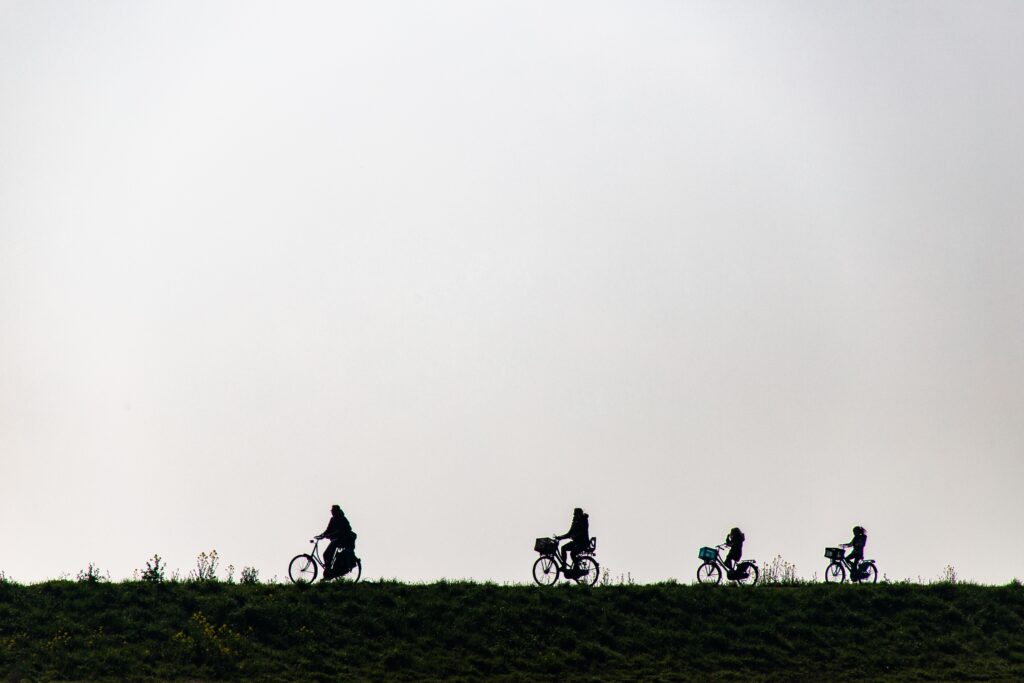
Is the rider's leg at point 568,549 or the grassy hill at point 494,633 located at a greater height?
the rider's leg at point 568,549

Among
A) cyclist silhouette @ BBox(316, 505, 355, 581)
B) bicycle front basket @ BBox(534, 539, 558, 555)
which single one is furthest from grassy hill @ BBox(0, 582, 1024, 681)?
bicycle front basket @ BBox(534, 539, 558, 555)

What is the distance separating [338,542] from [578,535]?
258 inches

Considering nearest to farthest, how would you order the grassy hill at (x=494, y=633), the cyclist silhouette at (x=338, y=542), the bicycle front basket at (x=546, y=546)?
the grassy hill at (x=494, y=633), the cyclist silhouette at (x=338, y=542), the bicycle front basket at (x=546, y=546)

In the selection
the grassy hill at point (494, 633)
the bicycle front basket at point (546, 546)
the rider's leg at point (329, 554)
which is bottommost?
the grassy hill at point (494, 633)

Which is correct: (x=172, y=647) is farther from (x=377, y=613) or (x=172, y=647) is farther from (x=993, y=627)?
(x=993, y=627)

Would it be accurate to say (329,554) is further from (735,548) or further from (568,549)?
(735,548)

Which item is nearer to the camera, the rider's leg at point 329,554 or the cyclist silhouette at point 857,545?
the rider's leg at point 329,554

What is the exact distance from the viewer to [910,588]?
116 ft

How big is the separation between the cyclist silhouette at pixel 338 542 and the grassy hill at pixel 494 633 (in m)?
1.18

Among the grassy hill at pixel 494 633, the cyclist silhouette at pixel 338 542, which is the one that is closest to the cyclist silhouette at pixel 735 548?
the grassy hill at pixel 494 633

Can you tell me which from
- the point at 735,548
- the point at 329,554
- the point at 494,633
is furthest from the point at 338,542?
the point at 735,548

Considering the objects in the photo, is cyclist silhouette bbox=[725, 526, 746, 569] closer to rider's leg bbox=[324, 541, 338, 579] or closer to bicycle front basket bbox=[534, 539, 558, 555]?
bicycle front basket bbox=[534, 539, 558, 555]

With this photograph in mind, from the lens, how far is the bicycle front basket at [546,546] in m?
35.8

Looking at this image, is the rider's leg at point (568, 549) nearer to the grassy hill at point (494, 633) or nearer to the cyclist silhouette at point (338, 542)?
the grassy hill at point (494, 633)
